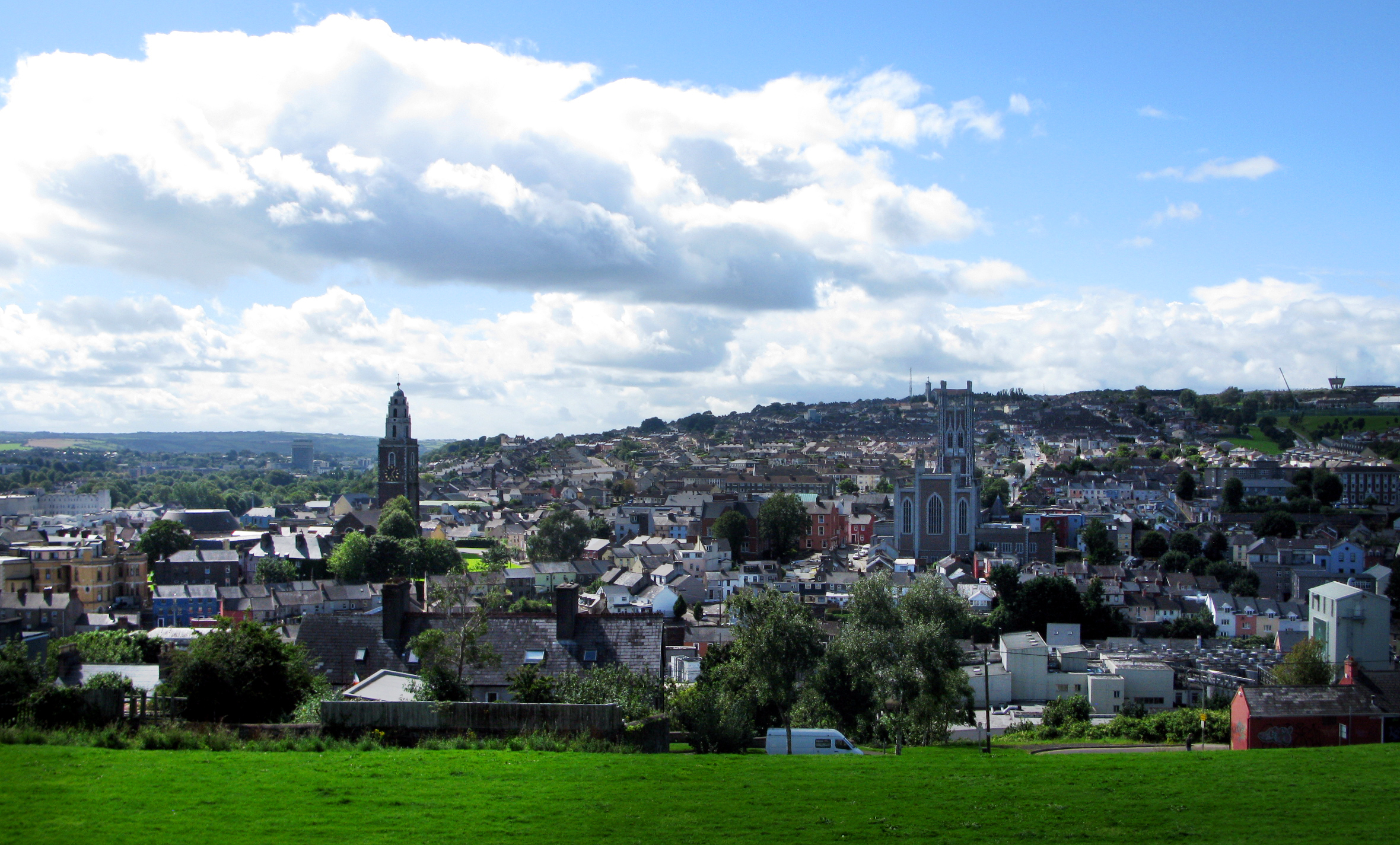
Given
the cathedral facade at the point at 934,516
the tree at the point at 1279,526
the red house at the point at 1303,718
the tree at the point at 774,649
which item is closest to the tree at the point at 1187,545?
the tree at the point at 1279,526

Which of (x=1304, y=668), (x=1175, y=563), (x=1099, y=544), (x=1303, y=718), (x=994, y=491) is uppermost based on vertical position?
(x=994, y=491)

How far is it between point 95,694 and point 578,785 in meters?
7.22

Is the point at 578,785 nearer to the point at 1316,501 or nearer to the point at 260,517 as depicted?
the point at 1316,501

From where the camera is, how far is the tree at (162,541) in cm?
7169

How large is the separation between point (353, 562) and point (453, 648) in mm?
48386

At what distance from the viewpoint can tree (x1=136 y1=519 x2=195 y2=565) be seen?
71.7 meters

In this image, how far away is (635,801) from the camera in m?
10.6

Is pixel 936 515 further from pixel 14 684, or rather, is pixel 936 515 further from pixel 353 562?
pixel 14 684

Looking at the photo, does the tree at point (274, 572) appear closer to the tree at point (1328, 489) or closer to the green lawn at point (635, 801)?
the green lawn at point (635, 801)

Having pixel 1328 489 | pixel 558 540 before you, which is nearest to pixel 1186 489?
pixel 1328 489

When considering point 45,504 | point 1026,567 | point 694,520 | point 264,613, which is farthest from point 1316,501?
point 45,504

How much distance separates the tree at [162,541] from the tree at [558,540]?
23528mm

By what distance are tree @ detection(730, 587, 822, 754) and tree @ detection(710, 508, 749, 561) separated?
55.6 meters

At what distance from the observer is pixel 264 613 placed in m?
54.9
